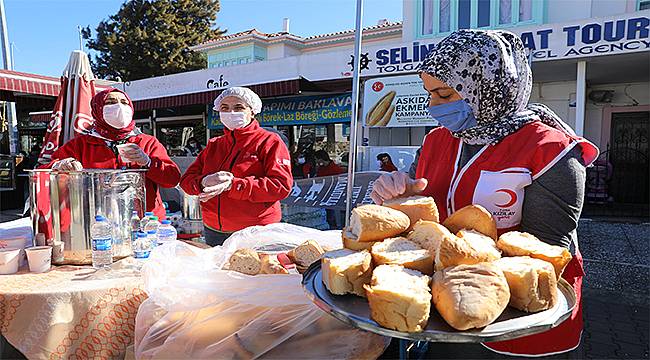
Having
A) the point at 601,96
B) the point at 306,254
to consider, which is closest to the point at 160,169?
the point at 306,254

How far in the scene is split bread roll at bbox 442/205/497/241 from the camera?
3.95ft

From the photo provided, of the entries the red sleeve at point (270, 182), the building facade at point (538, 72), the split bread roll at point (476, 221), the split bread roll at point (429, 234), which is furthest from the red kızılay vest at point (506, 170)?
the building facade at point (538, 72)

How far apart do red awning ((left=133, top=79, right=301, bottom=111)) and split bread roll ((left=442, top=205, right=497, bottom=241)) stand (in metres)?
8.28

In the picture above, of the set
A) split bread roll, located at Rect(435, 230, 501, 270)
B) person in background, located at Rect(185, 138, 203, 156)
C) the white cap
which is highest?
the white cap

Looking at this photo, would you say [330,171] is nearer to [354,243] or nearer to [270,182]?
[270,182]

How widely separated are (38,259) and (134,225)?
40cm

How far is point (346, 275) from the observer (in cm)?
104

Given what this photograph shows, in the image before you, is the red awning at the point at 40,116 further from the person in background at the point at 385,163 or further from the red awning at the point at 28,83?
the person in background at the point at 385,163

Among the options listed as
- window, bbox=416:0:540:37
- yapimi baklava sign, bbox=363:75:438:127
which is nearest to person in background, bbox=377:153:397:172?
yapimi baklava sign, bbox=363:75:438:127

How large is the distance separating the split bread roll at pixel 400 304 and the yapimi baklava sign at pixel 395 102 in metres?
7.26

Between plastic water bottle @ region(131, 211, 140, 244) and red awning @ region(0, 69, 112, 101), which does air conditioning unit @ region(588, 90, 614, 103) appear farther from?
red awning @ region(0, 69, 112, 101)

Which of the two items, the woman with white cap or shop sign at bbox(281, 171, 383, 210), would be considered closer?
the woman with white cap

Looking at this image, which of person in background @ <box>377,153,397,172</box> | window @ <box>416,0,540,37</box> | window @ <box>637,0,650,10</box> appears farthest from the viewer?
window @ <box>416,0,540,37</box>

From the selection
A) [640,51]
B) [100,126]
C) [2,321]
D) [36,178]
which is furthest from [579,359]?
[640,51]
